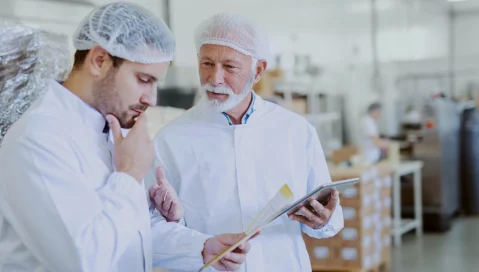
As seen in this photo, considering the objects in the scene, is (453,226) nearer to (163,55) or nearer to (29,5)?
(29,5)

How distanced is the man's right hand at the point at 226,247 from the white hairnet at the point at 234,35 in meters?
0.63

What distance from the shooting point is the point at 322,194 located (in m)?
1.69

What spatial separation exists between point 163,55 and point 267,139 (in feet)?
2.02

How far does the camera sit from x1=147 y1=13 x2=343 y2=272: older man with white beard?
1803mm

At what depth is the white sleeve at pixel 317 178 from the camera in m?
1.88

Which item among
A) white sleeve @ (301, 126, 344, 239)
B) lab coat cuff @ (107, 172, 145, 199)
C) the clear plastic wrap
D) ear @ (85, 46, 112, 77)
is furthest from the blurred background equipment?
white sleeve @ (301, 126, 344, 239)

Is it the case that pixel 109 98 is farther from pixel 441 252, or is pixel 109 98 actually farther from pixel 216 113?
pixel 441 252

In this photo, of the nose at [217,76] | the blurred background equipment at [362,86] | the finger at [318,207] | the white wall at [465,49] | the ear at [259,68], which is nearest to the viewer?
the finger at [318,207]

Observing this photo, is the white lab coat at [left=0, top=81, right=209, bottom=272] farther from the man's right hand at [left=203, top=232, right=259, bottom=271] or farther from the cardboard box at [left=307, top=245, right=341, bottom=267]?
the cardboard box at [left=307, top=245, right=341, bottom=267]

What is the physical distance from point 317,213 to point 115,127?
0.70 m

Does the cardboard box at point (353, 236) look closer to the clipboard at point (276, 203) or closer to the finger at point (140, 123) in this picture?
the clipboard at point (276, 203)

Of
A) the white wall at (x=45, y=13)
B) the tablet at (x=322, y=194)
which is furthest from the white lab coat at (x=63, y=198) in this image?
the white wall at (x=45, y=13)

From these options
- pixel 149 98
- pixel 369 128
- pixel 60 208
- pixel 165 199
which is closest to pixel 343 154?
pixel 369 128

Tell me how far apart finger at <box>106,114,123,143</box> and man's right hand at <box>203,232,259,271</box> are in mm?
362
